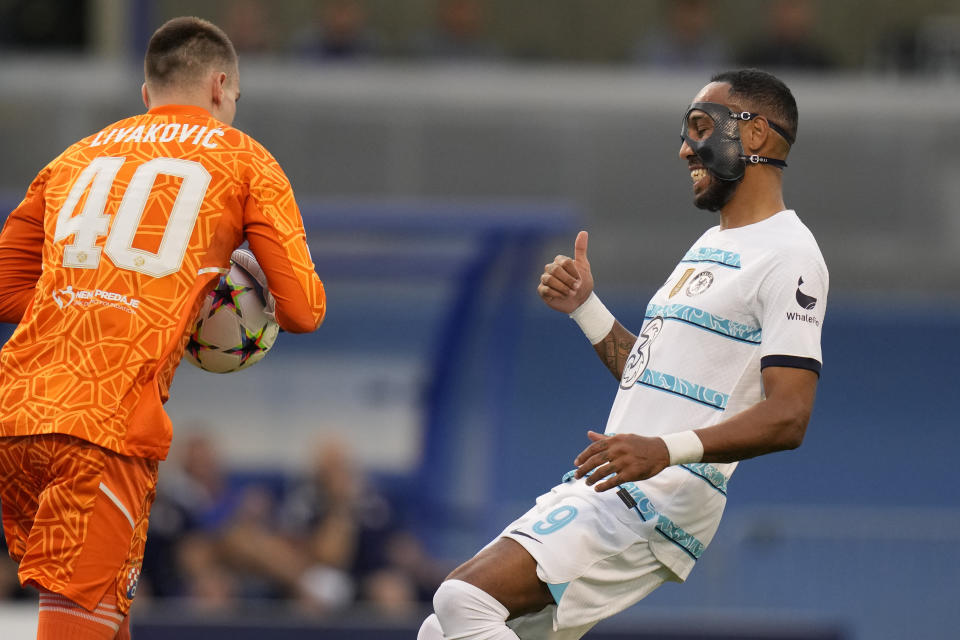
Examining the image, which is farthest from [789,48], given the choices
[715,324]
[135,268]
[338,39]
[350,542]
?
[135,268]

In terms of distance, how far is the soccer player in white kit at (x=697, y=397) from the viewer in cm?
379

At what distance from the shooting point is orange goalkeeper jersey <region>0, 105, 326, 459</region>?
3.67m

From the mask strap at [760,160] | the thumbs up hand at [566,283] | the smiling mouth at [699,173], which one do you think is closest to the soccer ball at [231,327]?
the thumbs up hand at [566,283]

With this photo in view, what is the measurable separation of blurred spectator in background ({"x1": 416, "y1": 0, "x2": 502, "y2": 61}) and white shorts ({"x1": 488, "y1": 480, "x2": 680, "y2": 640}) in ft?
26.8

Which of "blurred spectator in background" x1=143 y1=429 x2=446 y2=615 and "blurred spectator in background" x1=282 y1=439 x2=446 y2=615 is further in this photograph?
"blurred spectator in background" x1=282 y1=439 x2=446 y2=615

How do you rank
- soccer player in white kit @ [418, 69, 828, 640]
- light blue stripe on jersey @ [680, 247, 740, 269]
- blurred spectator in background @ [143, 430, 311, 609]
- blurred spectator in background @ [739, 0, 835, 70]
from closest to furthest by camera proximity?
soccer player in white kit @ [418, 69, 828, 640], light blue stripe on jersey @ [680, 247, 740, 269], blurred spectator in background @ [143, 430, 311, 609], blurred spectator in background @ [739, 0, 835, 70]

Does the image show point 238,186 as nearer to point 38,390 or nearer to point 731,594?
point 38,390

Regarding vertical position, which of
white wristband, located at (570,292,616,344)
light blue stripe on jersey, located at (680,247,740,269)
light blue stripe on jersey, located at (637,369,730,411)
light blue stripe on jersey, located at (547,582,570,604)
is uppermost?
light blue stripe on jersey, located at (680,247,740,269)

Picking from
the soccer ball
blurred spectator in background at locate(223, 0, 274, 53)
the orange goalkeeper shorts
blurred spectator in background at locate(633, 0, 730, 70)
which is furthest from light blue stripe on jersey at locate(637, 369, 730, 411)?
blurred spectator in background at locate(223, 0, 274, 53)

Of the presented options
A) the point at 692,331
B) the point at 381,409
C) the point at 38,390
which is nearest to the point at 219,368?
the point at 38,390

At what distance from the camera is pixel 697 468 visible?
410cm

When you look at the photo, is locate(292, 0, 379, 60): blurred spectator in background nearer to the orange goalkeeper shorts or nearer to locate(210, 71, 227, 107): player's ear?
locate(210, 71, 227, 107): player's ear

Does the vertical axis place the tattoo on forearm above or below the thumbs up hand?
below

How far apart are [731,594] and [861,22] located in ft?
22.0
